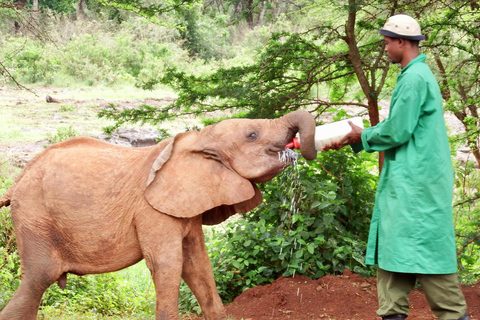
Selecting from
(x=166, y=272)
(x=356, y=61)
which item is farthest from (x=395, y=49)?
(x=356, y=61)

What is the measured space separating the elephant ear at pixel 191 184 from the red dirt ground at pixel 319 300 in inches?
82.2

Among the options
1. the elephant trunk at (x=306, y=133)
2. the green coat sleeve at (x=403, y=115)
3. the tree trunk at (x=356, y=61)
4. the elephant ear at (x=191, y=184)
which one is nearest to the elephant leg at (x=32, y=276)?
the elephant ear at (x=191, y=184)

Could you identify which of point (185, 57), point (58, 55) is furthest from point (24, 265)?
point (185, 57)

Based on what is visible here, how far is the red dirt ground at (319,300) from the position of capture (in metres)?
6.27

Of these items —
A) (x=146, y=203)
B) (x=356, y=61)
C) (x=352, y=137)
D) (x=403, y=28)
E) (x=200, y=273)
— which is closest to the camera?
(x=403, y=28)

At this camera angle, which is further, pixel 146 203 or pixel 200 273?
pixel 200 273

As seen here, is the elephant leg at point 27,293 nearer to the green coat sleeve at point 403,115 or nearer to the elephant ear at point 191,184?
the elephant ear at point 191,184

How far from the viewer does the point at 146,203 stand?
14.8 feet

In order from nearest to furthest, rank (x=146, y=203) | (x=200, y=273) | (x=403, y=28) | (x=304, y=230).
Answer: (x=403, y=28) → (x=146, y=203) → (x=200, y=273) → (x=304, y=230)

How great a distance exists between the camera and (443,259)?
3852 millimetres

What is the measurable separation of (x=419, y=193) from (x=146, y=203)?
1889 mm

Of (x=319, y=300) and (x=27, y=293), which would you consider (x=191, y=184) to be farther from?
(x=319, y=300)

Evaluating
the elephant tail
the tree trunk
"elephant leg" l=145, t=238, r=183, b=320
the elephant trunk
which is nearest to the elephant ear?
"elephant leg" l=145, t=238, r=183, b=320

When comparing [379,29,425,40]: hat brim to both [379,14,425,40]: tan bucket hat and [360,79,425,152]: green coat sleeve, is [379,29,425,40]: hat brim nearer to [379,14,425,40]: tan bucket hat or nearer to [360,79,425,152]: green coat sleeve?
[379,14,425,40]: tan bucket hat
